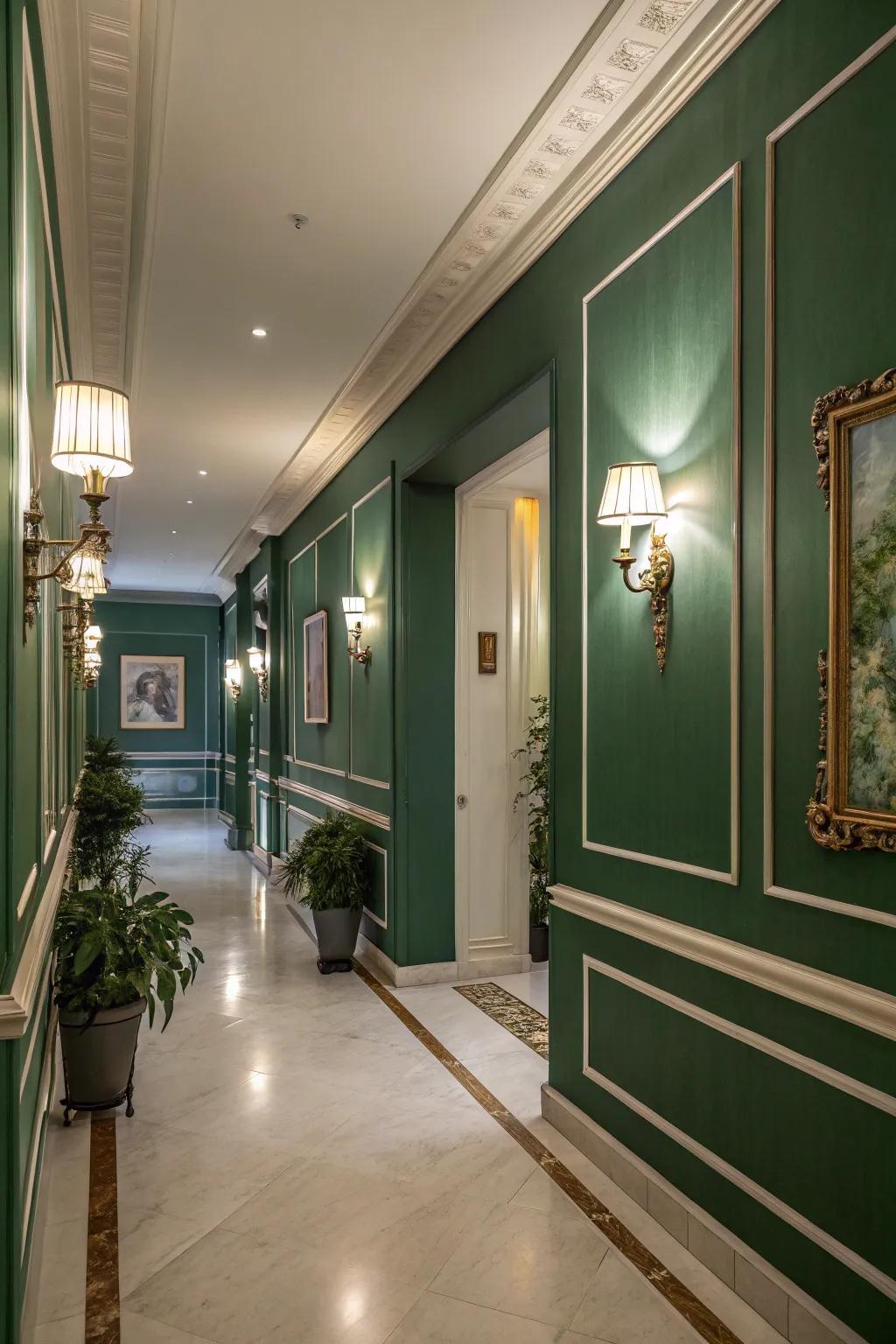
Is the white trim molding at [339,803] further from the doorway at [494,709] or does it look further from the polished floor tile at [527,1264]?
the polished floor tile at [527,1264]

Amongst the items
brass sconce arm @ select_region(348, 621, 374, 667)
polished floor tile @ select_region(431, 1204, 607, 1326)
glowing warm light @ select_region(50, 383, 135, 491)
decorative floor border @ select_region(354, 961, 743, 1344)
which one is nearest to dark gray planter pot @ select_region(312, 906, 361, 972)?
decorative floor border @ select_region(354, 961, 743, 1344)

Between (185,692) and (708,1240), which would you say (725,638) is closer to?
(708,1240)

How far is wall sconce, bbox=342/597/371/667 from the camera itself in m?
5.86

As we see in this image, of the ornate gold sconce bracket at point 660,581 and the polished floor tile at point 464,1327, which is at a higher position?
the ornate gold sconce bracket at point 660,581

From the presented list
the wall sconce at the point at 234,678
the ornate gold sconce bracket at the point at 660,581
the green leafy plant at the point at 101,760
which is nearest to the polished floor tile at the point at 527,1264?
the ornate gold sconce bracket at the point at 660,581

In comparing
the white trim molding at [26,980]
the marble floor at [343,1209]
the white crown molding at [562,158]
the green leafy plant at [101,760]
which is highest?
the white crown molding at [562,158]

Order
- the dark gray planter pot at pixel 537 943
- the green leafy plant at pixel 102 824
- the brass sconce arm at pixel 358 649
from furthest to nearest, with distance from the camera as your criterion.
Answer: the green leafy plant at pixel 102 824
the brass sconce arm at pixel 358 649
the dark gray planter pot at pixel 537 943

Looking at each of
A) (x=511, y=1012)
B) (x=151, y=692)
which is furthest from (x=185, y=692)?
(x=511, y=1012)

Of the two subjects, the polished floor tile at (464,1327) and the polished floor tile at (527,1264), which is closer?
the polished floor tile at (464,1327)

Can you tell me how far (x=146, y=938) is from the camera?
11.4ft

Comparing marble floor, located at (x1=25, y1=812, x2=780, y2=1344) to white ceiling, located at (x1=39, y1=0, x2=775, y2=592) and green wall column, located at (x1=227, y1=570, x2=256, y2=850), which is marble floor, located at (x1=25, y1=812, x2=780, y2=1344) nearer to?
white ceiling, located at (x1=39, y1=0, x2=775, y2=592)

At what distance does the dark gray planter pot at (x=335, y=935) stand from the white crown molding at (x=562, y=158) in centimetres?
312

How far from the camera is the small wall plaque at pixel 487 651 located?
5.50 meters

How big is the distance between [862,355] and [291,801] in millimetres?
7272
